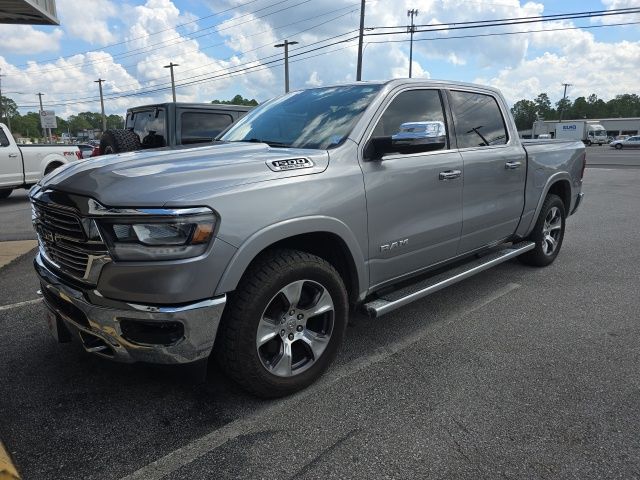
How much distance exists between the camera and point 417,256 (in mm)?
3582

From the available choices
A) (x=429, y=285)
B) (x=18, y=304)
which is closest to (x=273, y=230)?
(x=429, y=285)

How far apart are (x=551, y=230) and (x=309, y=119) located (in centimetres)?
352

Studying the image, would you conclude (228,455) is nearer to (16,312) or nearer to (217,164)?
(217,164)

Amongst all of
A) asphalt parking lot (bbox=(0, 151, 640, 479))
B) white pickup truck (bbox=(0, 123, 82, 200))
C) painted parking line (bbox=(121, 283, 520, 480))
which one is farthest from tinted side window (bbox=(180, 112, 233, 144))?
white pickup truck (bbox=(0, 123, 82, 200))

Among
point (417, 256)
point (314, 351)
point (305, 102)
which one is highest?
point (305, 102)

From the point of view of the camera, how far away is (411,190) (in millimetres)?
3393

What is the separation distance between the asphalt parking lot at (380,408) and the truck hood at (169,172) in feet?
3.16

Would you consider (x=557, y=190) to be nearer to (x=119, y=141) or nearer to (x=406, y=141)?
(x=406, y=141)

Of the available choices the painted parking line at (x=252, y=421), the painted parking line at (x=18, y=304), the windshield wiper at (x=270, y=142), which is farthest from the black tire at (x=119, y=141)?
the painted parking line at (x=252, y=421)

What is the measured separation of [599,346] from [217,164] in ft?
9.91

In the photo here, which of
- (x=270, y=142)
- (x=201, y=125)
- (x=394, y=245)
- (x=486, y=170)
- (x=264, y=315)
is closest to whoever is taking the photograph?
(x=264, y=315)

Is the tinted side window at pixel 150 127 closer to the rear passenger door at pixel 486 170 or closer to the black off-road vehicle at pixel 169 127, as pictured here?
the black off-road vehicle at pixel 169 127

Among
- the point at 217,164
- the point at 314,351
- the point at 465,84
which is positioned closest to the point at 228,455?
the point at 314,351

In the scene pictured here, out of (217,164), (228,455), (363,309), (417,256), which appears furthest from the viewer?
(417,256)
